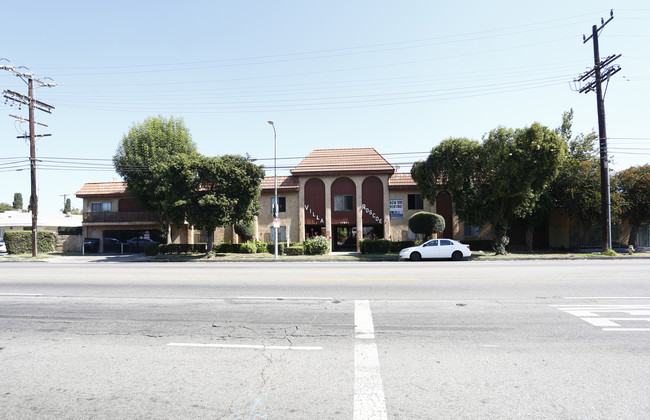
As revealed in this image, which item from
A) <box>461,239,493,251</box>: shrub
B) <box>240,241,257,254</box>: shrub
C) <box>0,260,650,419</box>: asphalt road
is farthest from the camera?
<box>461,239,493,251</box>: shrub

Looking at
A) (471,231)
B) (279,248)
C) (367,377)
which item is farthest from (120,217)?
(367,377)

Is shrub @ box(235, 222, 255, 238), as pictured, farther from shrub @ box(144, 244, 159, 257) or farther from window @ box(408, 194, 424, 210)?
window @ box(408, 194, 424, 210)

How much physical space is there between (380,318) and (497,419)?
11.8 ft

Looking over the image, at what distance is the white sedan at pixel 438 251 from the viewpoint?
21609 millimetres

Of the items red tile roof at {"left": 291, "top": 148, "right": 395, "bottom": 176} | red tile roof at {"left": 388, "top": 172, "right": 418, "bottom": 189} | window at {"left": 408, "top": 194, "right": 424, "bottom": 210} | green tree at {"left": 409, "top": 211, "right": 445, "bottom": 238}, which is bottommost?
green tree at {"left": 409, "top": 211, "right": 445, "bottom": 238}

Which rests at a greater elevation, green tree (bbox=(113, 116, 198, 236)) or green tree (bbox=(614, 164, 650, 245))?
green tree (bbox=(113, 116, 198, 236))

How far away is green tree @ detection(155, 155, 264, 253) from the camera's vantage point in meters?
24.5

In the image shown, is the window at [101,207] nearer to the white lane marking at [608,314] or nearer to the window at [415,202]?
the window at [415,202]

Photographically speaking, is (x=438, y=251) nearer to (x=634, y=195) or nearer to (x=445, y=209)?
(x=445, y=209)

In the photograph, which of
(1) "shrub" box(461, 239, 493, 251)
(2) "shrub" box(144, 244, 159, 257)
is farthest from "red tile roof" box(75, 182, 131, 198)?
(1) "shrub" box(461, 239, 493, 251)

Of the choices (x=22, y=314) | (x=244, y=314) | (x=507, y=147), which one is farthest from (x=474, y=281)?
(x=507, y=147)

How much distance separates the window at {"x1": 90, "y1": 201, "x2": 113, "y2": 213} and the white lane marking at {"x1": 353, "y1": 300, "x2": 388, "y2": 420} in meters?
35.6

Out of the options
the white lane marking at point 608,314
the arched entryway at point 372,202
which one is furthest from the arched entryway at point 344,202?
the white lane marking at point 608,314

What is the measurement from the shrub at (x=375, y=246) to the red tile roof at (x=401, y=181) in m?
6.65
